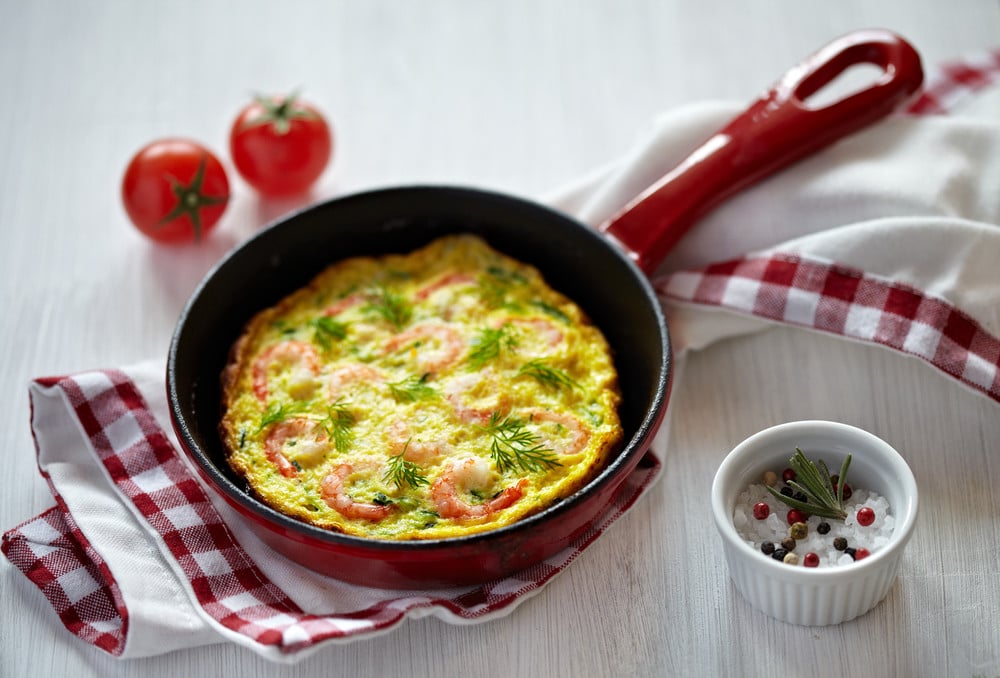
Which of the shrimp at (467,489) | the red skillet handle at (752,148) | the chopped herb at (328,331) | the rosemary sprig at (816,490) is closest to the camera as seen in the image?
the rosemary sprig at (816,490)

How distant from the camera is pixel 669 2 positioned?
576 cm

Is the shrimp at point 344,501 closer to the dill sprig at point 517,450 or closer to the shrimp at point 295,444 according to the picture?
the shrimp at point 295,444

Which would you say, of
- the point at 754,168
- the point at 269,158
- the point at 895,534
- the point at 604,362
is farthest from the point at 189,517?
the point at 754,168

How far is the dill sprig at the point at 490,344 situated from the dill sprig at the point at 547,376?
123mm

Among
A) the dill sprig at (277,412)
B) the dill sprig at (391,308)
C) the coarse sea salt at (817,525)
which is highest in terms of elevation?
the dill sprig at (391,308)

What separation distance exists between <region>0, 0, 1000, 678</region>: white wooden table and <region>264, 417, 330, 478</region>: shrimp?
583 mm

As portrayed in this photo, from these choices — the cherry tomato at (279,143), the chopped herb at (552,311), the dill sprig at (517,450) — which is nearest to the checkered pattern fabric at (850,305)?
the chopped herb at (552,311)

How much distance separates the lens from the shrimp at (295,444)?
129 inches

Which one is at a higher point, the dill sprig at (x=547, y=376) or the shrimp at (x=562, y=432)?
the dill sprig at (x=547, y=376)

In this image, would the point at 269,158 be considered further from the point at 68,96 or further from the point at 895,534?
the point at 895,534

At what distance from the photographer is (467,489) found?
3146 mm

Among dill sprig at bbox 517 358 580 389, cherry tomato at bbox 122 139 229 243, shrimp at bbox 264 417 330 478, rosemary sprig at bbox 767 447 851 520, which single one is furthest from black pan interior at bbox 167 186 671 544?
cherry tomato at bbox 122 139 229 243

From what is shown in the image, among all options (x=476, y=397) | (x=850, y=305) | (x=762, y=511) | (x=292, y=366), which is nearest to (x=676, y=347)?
(x=850, y=305)

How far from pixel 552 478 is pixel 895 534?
0.99 meters
